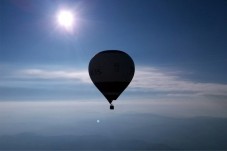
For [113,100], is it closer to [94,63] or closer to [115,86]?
[115,86]

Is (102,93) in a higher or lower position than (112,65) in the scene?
lower

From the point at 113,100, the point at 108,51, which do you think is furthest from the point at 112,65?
the point at 113,100

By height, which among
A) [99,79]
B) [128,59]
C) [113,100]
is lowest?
[113,100]

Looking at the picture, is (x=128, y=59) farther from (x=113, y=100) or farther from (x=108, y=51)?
(x=113, y=100)

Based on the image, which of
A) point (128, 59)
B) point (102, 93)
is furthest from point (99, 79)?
point (128, 59)
